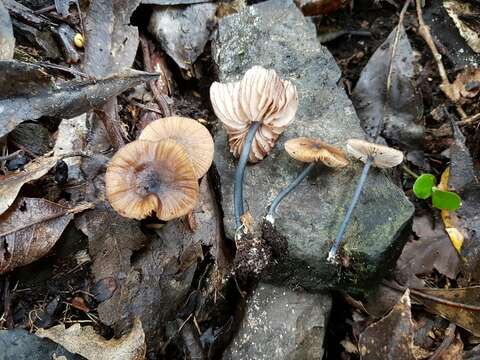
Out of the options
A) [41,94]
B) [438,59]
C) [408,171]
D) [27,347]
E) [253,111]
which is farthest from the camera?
[438,59]

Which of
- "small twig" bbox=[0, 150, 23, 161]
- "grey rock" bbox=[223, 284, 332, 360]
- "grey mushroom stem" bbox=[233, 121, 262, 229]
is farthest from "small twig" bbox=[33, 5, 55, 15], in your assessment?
"grey rock" bbox=[223, 284, 332, 360]

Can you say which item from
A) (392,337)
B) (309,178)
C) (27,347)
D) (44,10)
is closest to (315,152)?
(309,178)

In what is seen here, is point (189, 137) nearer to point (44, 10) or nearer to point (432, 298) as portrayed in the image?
point (44, 10)

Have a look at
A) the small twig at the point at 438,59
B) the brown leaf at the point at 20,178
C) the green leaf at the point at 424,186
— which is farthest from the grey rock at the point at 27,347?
the small twig at the point at 438,59

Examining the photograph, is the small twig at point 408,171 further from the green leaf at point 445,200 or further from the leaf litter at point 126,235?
the green leaf at point 445,200

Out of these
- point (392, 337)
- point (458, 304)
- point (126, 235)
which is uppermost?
point (126, 235)

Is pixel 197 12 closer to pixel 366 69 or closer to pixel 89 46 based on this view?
pixel 89 46
